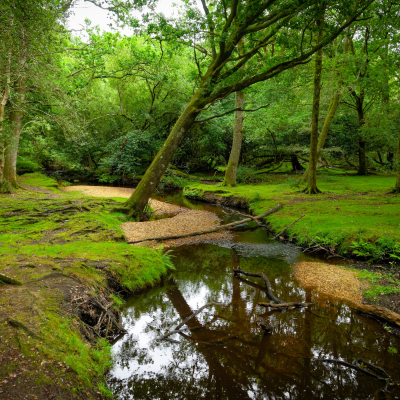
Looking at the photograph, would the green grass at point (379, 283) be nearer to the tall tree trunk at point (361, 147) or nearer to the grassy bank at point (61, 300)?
the grassy bank at point (61, 300)

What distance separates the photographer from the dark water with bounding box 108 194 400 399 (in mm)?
3178

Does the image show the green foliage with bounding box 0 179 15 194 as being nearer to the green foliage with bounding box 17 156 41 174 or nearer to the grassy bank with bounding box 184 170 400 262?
the green foliage with bounding box 17 156 41 174

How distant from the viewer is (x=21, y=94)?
13039 millimetres

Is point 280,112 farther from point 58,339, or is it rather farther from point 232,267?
point 58,339

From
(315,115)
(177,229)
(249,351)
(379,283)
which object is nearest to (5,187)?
(177,229)

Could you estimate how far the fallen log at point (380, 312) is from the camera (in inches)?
178

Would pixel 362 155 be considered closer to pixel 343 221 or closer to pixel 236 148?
pixel 236 148

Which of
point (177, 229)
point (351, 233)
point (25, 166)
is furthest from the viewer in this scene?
point (25, 166)

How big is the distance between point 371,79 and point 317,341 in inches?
557

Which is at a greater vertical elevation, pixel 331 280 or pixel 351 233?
pixel 351 233

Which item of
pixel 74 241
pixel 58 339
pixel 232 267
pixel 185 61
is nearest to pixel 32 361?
pixel 58 339

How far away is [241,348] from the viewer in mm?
3857

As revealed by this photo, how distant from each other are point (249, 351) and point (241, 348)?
123 mm

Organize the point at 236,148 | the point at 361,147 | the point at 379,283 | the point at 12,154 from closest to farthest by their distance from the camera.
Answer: the point at 379,283
the point at 12,154
the point at 236,148
the point at 361,147
